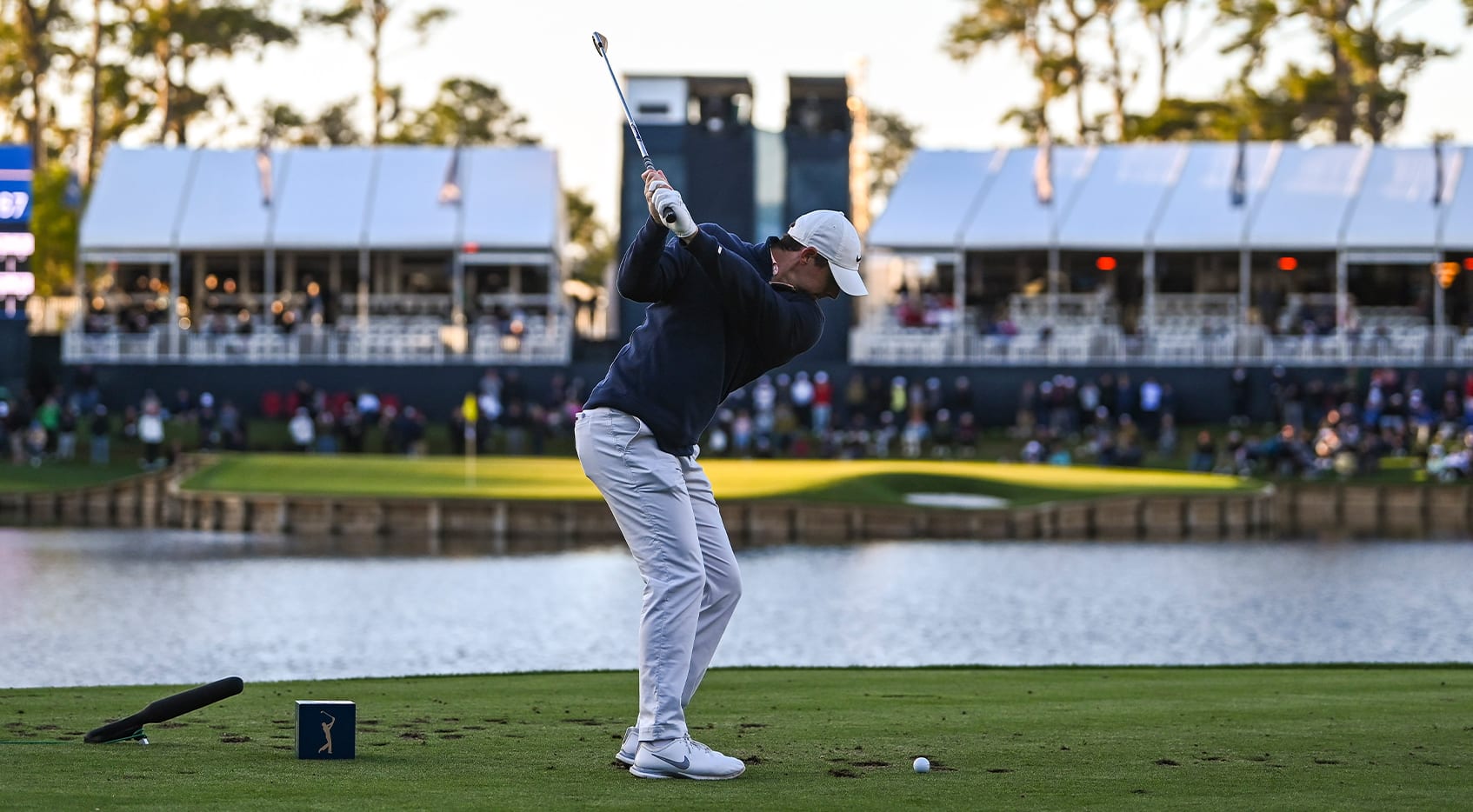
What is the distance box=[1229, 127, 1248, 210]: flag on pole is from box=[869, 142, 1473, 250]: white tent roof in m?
0.11

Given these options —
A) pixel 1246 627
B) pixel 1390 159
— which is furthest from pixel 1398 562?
pixel 1390 159

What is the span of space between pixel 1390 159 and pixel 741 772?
167 feet

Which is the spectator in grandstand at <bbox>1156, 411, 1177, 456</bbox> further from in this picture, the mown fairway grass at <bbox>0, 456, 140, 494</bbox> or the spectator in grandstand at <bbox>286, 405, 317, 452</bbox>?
the mown fairway grass at <bbox>0, 456, 140, 494</bbox>

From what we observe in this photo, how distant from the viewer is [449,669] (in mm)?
16641

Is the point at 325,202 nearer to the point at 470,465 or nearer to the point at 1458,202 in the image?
the point at 470,465

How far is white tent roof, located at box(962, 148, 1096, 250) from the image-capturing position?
53.2 meters

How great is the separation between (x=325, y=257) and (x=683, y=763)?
5177cm

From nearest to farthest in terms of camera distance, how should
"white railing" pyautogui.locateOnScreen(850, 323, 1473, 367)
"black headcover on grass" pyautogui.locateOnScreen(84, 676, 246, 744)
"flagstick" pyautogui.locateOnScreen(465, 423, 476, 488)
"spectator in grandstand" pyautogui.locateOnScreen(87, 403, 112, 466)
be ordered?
"black headcover on grass" pyautogui.locateOnScreen(84, 676, 246, 744) < "flagstick" pyautogui.locateOnScreen(465, 423, 476, 488) < "spectator in grandstand" pyautogui.locateOnScreen(87, 403, 112, 466) < "white railing" pyautogui.locateOnScreen(850, 323, 1473, 367)

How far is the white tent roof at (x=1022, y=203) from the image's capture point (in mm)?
53188

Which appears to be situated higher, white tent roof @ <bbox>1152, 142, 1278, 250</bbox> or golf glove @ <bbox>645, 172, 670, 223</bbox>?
white tent roof @ <bbox>1152, 142, 1278, 250</bbox>

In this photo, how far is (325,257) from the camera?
57312 mm

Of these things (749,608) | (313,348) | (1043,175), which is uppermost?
(1043,175)

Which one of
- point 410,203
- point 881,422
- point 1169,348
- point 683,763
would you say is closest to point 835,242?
point 683,763

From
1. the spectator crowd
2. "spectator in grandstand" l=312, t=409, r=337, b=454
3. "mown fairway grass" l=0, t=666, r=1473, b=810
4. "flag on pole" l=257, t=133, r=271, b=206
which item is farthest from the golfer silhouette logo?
"flag on pole" l=257, t=133, r=271, b=206
